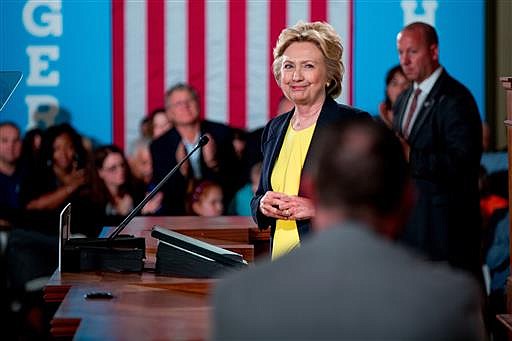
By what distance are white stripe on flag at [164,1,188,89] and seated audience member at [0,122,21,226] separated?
836 mm

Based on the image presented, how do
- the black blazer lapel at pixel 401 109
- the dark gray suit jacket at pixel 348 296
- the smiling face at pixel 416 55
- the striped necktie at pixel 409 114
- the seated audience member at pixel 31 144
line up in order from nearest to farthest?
the dark gray suit jacket at pixel 348 296 < the striped necktie at pixel 409 114 < the black blazer lapel at pixel 401 109 < the smiling face at pixel 416 55 < the seated audience member at pixel 31 144

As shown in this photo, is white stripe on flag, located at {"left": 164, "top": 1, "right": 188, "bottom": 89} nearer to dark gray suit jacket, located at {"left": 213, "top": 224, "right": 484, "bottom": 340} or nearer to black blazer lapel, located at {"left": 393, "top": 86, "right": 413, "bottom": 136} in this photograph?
black blazer lapel, located at {"left": 393, "top": 86, "right": 413, "bottom": 136}

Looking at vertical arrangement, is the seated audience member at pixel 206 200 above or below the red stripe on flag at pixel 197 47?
below

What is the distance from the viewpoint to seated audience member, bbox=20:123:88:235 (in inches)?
253

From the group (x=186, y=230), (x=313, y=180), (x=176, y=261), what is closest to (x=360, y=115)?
(x=176, y=261)

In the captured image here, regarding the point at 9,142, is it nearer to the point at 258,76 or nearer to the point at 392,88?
the point at 258,76

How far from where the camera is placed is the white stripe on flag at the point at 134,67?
6480 mm

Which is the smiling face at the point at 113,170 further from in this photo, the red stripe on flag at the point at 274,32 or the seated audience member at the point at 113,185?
the red stripe on flag at the point at 274,32

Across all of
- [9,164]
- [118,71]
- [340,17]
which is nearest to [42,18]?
[118,71]

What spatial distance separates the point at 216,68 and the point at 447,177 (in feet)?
5.40

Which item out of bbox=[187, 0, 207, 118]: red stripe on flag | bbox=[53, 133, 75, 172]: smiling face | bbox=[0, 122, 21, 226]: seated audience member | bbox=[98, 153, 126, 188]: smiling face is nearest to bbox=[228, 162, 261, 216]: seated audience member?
bbox=[187, 0, 207, 118]: red stripe on flag

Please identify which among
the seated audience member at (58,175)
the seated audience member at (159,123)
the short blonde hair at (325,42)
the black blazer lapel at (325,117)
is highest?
the short blonde hair at (325,42)

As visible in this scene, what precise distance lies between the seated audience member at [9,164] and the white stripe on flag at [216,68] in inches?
39.5

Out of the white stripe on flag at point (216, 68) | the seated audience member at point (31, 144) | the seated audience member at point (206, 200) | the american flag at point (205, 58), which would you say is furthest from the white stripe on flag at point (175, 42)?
the seated audience member at point (31, 144)
